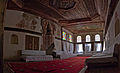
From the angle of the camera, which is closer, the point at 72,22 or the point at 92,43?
the point at 72,22

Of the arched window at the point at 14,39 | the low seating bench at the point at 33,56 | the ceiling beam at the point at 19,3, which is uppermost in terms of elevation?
the ceiling beam at the point at 19,3

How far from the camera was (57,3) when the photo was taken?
29.0ft

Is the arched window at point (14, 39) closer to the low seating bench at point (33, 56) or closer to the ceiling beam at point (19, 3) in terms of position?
the low seating bench at point (33, 56)

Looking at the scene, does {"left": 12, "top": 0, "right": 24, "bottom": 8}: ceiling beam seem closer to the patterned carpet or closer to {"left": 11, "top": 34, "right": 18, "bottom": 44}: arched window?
{"left": 11, "top": 34, "right": 18, "bottom": 44}: arched window

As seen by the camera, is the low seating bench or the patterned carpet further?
the low seating bench

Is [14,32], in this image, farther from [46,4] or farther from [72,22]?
[72,22]

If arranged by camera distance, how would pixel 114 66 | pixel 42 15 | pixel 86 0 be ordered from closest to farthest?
pixel 114 66, pixel 86 0, pixel 42 15

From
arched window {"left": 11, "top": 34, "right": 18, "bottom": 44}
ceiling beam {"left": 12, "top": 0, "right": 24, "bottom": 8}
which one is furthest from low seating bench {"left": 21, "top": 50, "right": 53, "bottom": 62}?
ceiling beam {"left": 12, "top": 0, "right": 24, "bottom": 8}

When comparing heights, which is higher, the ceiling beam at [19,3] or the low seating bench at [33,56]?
the ceiling beam at [19,3]

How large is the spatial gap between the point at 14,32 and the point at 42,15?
3.13 meters

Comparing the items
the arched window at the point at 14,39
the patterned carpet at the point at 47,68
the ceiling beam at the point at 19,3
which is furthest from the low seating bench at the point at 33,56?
the ceiling beam at the point at 19,3

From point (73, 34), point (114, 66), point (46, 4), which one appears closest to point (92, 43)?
point (73, 34)

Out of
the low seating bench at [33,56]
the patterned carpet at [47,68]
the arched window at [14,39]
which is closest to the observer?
the patterned carpet at [47,68]

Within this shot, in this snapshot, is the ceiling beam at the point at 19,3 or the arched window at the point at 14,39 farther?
the arched window at the point at 14,39
